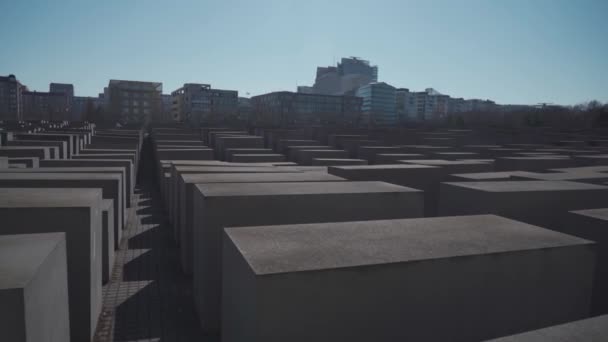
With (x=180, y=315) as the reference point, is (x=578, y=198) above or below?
above

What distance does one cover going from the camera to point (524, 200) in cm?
740

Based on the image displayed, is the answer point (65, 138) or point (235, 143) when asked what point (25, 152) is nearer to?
point (65, 138)

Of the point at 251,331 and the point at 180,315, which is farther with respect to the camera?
the point at 180,315

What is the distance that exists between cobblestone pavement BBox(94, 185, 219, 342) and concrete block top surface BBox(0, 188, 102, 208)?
1.83m

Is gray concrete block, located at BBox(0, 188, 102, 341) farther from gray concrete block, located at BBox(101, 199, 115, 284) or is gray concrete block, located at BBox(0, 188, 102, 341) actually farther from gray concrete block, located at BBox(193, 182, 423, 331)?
gray concrete block, located at BBox(101, 199, 115, 284)

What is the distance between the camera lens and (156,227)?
1222 centimetres

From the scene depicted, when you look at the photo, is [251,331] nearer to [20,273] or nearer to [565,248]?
[20,273]

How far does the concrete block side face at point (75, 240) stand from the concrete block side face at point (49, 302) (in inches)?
32.2

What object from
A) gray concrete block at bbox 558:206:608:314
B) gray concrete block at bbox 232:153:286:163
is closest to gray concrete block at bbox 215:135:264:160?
gray concrete block at bbox 232:153:286:163

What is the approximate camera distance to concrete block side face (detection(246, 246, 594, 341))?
3.58 meters

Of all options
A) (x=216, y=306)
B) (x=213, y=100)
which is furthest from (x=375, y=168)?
(x=213, y=100)

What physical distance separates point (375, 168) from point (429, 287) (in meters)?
7.25

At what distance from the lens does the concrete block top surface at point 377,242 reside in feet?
12.7

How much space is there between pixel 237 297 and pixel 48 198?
377 cm
